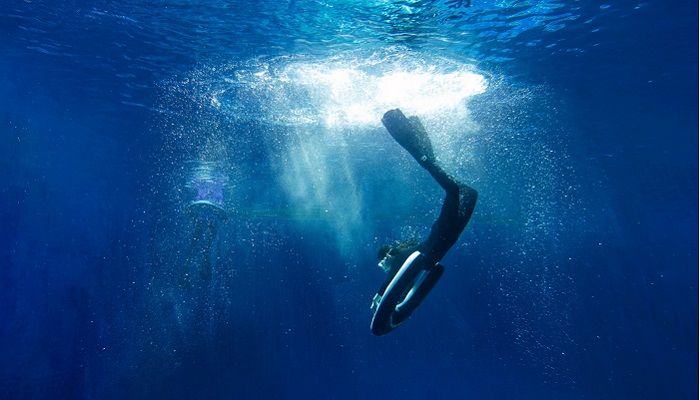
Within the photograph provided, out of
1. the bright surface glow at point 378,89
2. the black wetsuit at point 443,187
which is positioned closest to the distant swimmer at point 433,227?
the black wetsuit at point 443,187

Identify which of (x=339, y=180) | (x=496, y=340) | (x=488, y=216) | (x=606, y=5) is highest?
(x=606, y=5)

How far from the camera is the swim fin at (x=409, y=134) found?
396 centimetres

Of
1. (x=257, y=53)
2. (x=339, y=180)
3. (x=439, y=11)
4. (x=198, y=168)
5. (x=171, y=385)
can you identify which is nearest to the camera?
(x=439, y=11)

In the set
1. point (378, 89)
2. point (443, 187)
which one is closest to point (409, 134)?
point (443, 187)

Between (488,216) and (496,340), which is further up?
(488,216)

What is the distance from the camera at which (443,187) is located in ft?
13.0

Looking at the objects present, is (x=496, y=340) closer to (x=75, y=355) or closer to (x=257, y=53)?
(x=75, y=355)

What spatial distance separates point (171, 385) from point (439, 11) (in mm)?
25458

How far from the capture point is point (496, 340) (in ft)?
127

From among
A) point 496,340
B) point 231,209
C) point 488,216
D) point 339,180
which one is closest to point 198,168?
point 339,180

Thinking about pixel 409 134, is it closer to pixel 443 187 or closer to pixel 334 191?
pixel 443 187

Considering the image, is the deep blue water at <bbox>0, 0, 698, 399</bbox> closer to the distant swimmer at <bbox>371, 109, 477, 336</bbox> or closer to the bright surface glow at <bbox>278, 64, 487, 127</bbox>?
the bright surface glow at <bbox>278, 64, 487, 127</bbox>

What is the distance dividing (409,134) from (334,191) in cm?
2023

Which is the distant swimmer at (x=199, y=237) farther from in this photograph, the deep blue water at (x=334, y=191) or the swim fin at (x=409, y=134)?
the swim fin at (x=409, y=134)
